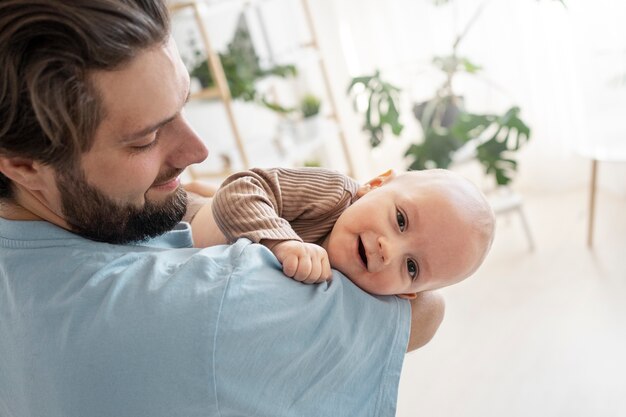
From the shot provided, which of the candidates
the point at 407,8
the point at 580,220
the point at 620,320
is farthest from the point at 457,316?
the point at 407,8

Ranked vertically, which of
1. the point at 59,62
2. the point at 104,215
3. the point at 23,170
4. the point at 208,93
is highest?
the point at 59,62

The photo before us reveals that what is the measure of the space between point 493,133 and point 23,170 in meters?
3.06

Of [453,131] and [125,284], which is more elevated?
[125,284]

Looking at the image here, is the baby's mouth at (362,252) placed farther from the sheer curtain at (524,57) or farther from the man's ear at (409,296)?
the sheer curtain at (524,57)

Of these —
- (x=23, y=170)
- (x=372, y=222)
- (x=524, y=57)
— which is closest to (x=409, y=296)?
(x=372, y=222)

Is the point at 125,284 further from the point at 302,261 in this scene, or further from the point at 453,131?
the point at 453,131

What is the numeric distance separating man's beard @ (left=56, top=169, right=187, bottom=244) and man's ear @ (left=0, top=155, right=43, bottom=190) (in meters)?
0.04

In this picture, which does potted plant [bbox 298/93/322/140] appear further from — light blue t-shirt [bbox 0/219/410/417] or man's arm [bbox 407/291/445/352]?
light blue t-shirt [bbox 0/219/410/417]

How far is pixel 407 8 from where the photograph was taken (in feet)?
13.1

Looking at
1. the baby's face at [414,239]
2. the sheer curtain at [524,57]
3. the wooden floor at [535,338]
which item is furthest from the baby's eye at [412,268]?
the sheer curtain at [524,57]

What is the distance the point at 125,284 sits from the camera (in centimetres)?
87

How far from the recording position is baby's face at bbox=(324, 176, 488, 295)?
115cm

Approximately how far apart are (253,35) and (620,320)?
2.53 m

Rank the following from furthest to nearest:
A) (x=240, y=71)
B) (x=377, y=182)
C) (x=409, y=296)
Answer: (x=240, y=71) < (x=377, y=182) < (x=409, y=296)
